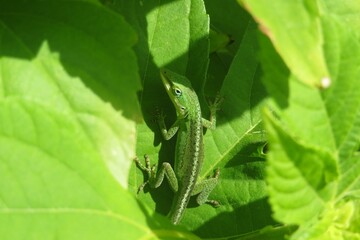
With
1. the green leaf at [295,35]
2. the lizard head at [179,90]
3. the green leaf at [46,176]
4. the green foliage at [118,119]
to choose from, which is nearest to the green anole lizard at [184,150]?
the lizard head at [179,90]

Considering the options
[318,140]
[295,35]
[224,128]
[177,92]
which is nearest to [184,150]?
[177,92]

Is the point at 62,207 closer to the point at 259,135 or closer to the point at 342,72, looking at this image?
the point at 342,72

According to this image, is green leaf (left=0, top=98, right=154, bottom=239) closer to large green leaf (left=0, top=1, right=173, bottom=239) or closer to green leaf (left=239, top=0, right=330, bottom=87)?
large green leaf (left=0, top=1, right=173, bottom=239)

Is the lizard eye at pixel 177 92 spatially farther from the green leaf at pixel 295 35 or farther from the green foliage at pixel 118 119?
the green leaf at pixel 295 35

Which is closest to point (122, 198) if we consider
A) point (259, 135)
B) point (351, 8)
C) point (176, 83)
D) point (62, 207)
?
point (62, 207)

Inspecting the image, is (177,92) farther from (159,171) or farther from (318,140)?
(318,140)

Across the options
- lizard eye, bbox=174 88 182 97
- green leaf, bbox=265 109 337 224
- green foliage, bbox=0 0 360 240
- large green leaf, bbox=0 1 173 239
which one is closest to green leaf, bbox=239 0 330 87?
green foliage, bbox=0 0 360 240
